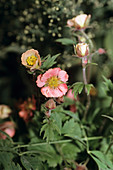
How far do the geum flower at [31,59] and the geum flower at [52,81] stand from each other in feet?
0.07

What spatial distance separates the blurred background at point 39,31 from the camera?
1.94ft

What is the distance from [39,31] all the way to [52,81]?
292mm

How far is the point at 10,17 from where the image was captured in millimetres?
795

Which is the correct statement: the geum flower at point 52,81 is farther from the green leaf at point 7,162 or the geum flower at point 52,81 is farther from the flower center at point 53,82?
the green leaf at point 7,162

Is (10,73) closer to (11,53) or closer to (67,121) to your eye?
(11,53)

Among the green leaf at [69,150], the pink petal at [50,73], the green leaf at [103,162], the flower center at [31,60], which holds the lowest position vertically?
the green leaf at [103,162]

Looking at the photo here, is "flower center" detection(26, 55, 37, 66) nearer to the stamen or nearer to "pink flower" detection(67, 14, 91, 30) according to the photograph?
the stamen

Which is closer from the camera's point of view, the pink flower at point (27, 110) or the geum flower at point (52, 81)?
the geum flower at point (52, 81)

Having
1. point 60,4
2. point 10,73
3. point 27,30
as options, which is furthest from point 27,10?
point 10,73

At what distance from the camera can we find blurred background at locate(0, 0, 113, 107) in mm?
590

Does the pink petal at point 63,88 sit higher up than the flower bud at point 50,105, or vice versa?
the pink petal at point 63,88

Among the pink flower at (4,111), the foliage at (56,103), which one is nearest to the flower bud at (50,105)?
the foliage at (56,103)

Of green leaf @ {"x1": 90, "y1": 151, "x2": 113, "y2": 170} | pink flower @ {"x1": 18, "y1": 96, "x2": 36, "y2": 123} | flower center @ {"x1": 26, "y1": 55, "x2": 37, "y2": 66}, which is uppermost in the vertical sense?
flower center @ {"x1": 26, "y1": 55, "x2": 37, "y2": 66}

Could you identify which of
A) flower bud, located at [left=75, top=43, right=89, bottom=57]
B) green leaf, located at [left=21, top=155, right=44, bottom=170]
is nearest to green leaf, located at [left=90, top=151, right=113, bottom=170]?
green leaf, located at [left=21, top=155, right=44, bottom=170]
